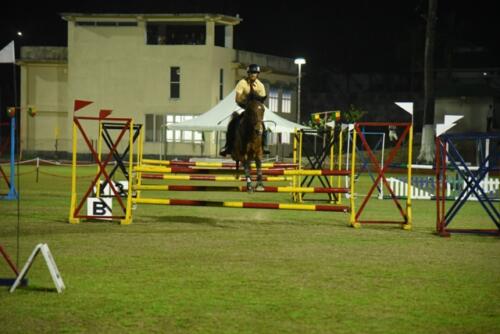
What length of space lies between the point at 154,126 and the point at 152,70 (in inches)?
154

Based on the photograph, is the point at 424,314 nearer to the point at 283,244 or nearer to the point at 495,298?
the point at 495,298

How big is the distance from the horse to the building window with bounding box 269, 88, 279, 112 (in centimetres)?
4434

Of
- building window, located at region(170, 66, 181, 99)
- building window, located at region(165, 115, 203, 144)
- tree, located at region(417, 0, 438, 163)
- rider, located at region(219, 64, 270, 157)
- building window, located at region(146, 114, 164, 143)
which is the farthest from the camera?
building window, located at region(146, 114, 164, 143)

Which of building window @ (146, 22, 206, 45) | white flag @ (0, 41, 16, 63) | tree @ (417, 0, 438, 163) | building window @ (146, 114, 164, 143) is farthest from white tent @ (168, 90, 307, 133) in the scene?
white flag @ (0, 41, 16, 63)

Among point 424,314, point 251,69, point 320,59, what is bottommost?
point 424,314

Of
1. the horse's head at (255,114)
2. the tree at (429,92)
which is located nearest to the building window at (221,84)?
the tree at (429,92)

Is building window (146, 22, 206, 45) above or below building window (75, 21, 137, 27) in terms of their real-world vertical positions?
below

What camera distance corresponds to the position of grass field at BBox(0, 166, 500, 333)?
7453 millimetres

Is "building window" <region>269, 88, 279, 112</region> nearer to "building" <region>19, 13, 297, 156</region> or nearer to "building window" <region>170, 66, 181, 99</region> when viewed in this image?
"building" <region>19, 13, 297, 156</region>

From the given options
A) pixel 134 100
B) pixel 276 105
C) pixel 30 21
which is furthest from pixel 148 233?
pixel 30 21

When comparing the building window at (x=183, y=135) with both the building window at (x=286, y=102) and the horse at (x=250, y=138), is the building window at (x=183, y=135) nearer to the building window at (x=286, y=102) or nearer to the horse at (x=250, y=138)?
the building window at (x=286, y=102)

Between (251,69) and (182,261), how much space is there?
5.70 metres

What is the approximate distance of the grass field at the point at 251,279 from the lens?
745 centimetres

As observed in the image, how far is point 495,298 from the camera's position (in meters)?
8.81
